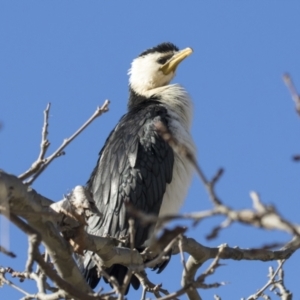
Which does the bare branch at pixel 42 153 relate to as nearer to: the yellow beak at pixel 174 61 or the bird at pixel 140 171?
the bird at pixel 140 171

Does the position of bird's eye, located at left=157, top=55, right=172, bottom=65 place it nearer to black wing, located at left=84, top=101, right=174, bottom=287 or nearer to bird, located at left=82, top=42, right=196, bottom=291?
bird, located at left=82, top=42, right=196, bottom=291

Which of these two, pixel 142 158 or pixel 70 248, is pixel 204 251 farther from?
pixel 142 158

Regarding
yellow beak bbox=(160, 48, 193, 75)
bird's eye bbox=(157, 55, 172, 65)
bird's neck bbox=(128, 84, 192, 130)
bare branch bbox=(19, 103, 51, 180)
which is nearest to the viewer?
bare branch bbox=(19, 103, 51, 180)

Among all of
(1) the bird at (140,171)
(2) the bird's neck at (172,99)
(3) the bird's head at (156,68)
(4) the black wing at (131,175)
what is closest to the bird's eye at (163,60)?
(3) the bird's head at (156,68)

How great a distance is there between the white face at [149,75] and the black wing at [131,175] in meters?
1.24

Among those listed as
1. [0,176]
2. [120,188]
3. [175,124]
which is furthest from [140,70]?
[0,176]

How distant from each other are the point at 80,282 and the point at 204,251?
1256mm

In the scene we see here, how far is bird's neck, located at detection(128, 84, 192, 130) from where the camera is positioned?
7.09m

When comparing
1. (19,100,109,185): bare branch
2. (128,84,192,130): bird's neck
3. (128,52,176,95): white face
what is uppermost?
(128,52,176,95): white face

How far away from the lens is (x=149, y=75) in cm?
797

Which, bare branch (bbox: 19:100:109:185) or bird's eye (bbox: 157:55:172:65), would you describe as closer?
bare branch (bbox: 19:100:109:185)

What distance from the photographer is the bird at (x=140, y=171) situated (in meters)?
5.89

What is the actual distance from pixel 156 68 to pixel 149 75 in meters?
0.13

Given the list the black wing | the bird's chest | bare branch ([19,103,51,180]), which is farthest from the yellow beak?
bare branch ([19,103,51,180])
